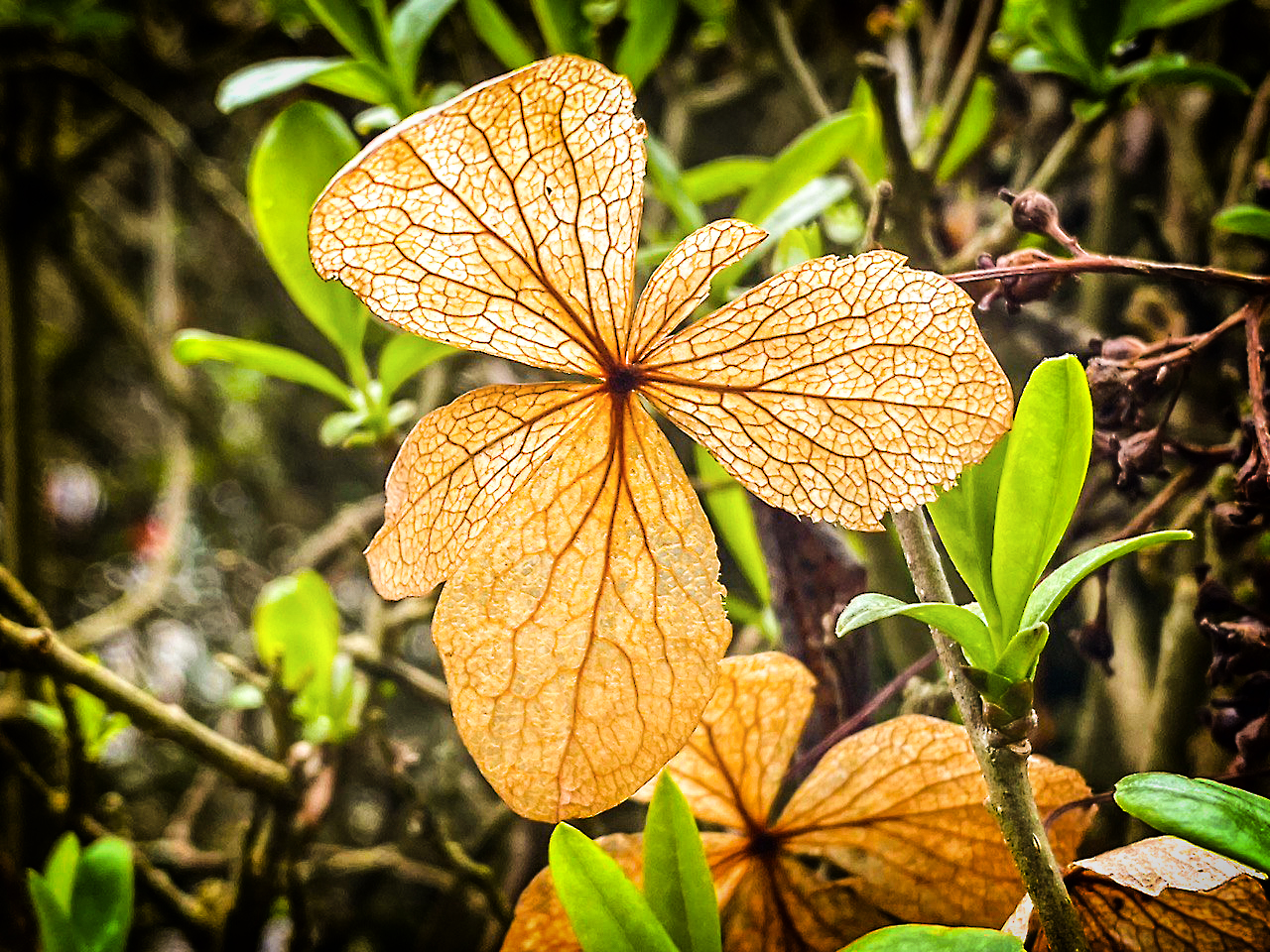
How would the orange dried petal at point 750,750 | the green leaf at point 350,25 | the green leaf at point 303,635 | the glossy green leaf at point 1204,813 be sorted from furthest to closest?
1. the green leaf at point 303,635
2. the green leaf at point 350,25
3. the orange dried petal at point 750,750
4. the glossy green leaf at point 1204,813

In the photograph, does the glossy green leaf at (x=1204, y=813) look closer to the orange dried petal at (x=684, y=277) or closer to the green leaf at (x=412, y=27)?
the orange dried petal at (x=684, y=277)

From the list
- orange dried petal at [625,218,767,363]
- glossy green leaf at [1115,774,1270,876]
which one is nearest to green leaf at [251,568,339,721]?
orange dried petal at [625,218,767,363]

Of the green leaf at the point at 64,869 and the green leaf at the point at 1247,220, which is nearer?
the green leaf at the point at 1247,220

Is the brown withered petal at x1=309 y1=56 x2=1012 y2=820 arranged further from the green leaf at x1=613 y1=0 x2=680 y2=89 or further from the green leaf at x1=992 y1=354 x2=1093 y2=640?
the green leaf at x1=613 y1=0 x2=680 y2=89

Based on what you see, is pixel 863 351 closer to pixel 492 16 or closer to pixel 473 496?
pixel 473 496

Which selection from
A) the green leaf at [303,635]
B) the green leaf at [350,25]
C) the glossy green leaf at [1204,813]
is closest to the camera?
the glossy green leaf at [1204,813]

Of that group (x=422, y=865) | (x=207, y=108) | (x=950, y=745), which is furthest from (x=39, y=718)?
(x=207, y=108)

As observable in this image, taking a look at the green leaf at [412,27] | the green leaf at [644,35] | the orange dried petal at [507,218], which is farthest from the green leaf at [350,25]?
the orange dried petal at [507,218]

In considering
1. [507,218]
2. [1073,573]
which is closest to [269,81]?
[507,218]
